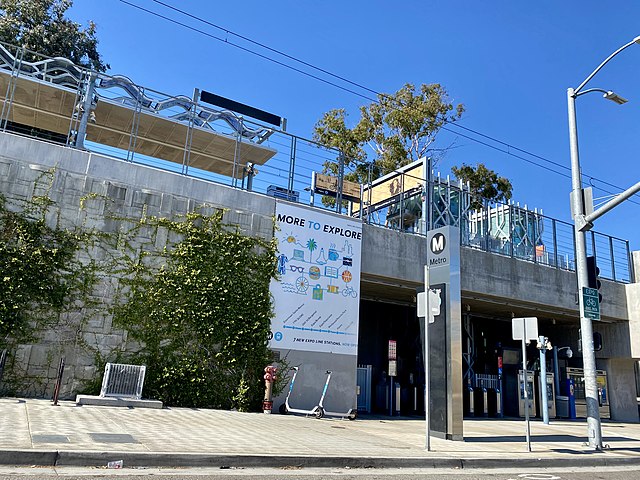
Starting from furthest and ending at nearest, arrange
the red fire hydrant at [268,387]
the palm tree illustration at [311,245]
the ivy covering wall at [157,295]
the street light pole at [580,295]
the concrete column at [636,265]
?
1. the concrete column at [636,265]
2. the palm tree illustration at [311,245]
3. the red fire hydrant at [268,387]
4. the street light pole at [580,295]
5. the ivy covering wall at [157,295]

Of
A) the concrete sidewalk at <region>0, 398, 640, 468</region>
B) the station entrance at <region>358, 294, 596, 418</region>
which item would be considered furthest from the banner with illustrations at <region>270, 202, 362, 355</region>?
the station entrance at <region>358, 294, 596, 418</region>

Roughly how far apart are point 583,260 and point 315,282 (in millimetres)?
6998

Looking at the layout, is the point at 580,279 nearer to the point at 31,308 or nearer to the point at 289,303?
the point at 289,303

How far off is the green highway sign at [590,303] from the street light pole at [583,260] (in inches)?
2.8

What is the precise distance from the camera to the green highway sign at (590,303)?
493 inches

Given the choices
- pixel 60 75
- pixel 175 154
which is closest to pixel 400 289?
pixel 175 154

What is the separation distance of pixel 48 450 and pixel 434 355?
786cm

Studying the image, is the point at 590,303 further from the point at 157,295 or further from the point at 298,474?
the point at 157,295

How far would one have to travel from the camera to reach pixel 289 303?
573 inches

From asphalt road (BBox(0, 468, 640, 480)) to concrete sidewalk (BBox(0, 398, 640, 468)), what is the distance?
0.20 metres

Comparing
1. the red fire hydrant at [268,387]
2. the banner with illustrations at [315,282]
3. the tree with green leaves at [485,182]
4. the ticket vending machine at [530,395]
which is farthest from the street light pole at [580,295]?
the tree with green leaves at [485,182]

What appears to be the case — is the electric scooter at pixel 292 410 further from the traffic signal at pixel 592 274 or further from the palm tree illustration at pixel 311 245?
the traffic signal at pixel 592 274

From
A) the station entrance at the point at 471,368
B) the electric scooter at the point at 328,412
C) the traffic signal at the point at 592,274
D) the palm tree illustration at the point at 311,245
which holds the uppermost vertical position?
the palm tree illustration at the point at 311,245

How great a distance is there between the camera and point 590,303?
41.4 ft
